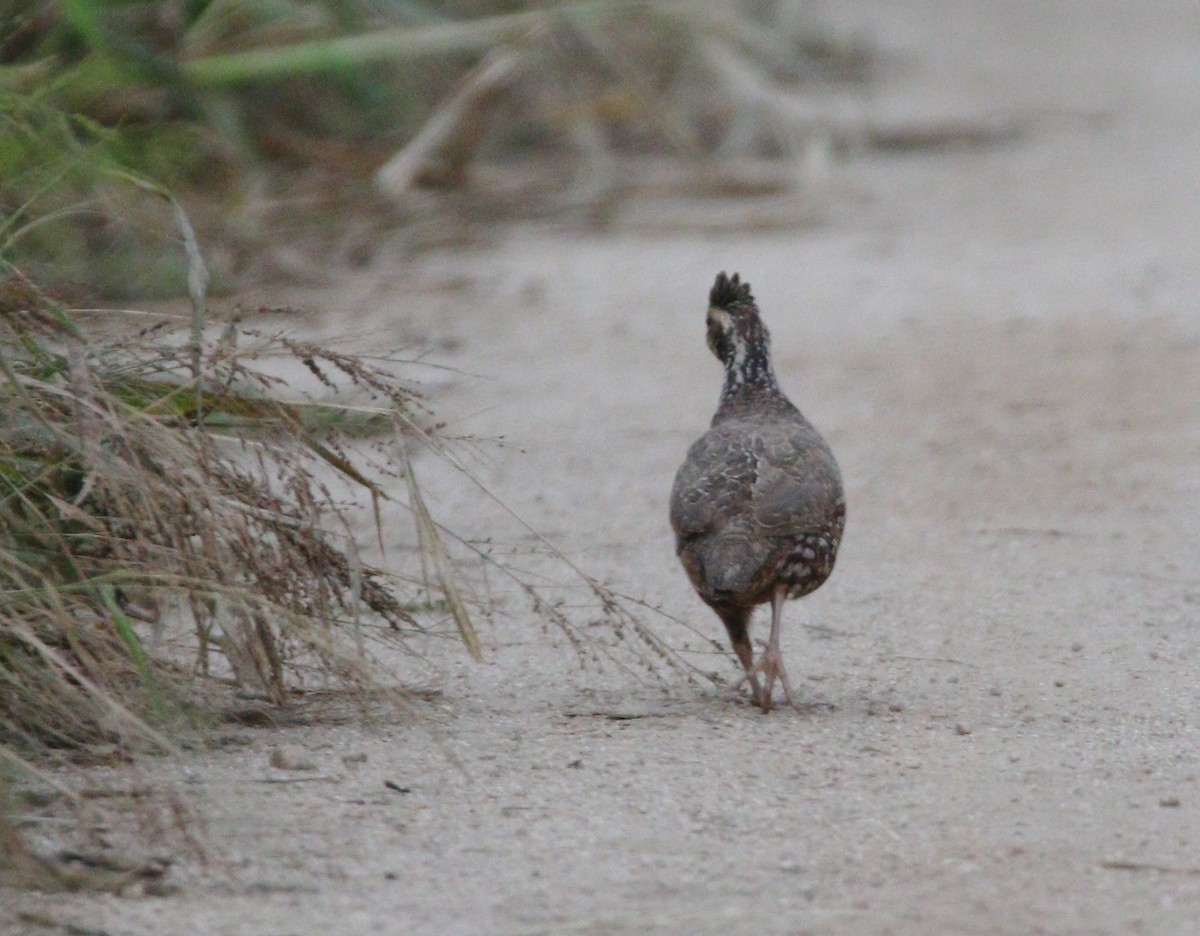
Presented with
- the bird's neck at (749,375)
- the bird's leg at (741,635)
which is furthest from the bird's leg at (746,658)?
the bird's neck at (749,375)

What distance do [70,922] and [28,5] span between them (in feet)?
13.4

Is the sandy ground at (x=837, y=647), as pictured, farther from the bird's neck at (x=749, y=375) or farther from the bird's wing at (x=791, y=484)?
the bird's neck at (x=749, y=375)

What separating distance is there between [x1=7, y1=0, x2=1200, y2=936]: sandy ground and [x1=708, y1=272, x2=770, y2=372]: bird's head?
28.6 inches

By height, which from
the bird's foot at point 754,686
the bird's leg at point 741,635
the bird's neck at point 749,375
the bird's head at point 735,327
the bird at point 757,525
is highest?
the bird's head at point 735,327

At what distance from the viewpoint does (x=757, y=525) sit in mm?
4578

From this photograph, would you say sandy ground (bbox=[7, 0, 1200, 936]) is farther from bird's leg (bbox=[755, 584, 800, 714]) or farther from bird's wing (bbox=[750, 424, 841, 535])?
bird's wing (bbox=[750, 424, 841, 535])

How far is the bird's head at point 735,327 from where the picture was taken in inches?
211

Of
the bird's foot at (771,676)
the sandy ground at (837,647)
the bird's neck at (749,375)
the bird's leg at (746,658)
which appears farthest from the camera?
the bird's neck at (749,375)

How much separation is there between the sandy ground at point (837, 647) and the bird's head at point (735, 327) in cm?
73

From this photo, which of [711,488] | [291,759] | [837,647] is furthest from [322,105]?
[291,759]

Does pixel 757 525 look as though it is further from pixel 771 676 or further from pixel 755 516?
pixel 771 676

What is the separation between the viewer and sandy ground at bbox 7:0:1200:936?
11.4 feet

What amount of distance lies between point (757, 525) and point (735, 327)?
101 cm

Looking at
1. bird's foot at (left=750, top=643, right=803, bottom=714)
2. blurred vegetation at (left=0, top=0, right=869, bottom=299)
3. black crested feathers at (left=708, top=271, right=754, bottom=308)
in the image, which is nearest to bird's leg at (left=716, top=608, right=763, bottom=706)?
bird's foot at (left=750, top=643, right=803, bottom=714)
